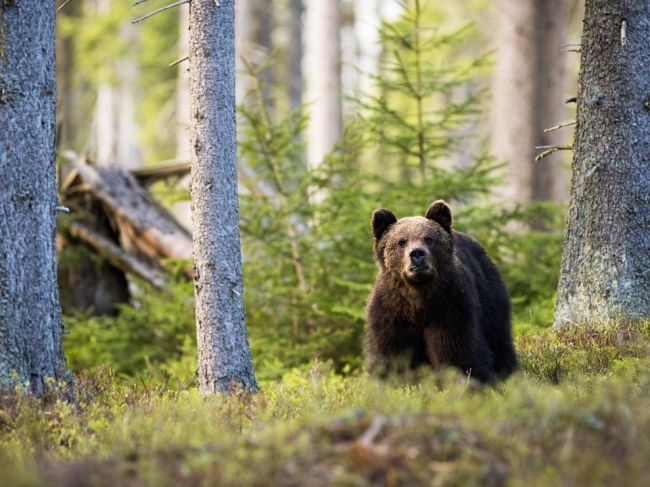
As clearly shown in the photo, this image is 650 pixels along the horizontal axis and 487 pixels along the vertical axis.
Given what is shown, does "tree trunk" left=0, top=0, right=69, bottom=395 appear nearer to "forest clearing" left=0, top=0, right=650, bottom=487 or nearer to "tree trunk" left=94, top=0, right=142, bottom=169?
"forest clearing" left=0, top=0, right=650, bottom=487

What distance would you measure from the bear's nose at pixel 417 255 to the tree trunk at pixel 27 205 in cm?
301

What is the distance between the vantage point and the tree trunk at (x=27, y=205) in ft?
20.6

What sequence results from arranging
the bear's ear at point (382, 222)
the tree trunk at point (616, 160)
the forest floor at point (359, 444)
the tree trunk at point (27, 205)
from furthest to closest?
the bear's ear at point (382, 222) → the tree trunk at point (616, 160) → the tree trunk at point (27, 205) → the forest floor at point (359, 444)

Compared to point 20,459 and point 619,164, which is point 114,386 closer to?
point 20,459

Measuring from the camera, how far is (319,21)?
20.0 m

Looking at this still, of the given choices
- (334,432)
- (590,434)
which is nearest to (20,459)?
(334,432)

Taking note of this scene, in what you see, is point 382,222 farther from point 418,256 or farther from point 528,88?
point 528,88

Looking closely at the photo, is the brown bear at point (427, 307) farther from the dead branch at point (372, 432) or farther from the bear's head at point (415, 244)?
the dead branch at point (372, 432)

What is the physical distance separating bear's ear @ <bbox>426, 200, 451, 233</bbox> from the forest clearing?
0.02 meters

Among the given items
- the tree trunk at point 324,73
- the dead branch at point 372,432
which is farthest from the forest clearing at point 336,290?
the tree trunk at point 324,73

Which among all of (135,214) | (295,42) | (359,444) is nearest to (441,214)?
(359,444)

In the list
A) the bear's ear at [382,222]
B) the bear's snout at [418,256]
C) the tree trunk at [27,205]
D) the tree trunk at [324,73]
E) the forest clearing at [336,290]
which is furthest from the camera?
the tree trunk at [324,73]

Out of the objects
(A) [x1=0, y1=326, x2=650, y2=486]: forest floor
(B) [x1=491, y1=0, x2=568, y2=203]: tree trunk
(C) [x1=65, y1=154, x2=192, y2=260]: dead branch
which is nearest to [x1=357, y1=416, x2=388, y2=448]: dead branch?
(A) [x1=0, y1=326, x2=650, y2=486]: forest floor

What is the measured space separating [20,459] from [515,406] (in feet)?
9.51
